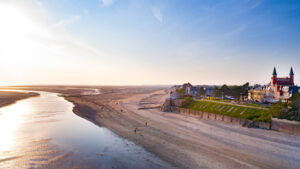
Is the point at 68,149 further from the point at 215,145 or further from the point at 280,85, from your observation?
the point at 280,85

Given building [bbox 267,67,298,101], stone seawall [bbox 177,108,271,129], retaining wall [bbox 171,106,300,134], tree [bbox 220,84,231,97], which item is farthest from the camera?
tree [bbox 220,84,231,97]

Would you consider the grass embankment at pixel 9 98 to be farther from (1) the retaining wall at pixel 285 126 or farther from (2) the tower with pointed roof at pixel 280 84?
(2) the tower with pointed roof at pixel 280 84

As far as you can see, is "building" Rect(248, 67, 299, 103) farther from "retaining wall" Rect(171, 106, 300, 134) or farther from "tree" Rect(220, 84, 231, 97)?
"retaining wall" Rect(171, 106, 300, 134)

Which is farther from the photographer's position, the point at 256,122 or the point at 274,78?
the point at 274,78

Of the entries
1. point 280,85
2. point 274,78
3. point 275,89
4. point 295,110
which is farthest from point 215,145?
point 274,78

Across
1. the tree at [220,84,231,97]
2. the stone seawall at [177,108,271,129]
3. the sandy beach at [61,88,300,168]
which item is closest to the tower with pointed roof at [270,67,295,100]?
the tree at [220,84,231,97]

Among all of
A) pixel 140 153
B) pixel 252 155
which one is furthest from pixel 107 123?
pixel 252 155

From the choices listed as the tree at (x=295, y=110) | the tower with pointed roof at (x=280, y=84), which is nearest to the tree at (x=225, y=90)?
the tower with pointed roof at (x=280, y=84)

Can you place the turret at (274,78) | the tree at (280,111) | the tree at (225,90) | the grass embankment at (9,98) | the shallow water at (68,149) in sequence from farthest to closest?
the grass embankment at (9,98) < the turret at (274,78) < the tree at (225,90) < the tree at (280,111) < the shallow water at (68,149)

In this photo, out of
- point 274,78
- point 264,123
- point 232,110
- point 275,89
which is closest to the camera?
point 264,123
